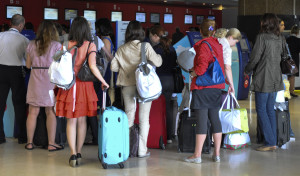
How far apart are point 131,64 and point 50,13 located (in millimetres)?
11648

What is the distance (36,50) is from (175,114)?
1773 millimetres

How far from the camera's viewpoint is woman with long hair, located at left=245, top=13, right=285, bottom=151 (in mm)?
4664

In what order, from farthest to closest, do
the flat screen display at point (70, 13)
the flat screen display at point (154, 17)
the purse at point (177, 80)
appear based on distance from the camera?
the flat screen display at point (154, 17), the flat screen display at point (70, 13), the purse at point (177, 80)

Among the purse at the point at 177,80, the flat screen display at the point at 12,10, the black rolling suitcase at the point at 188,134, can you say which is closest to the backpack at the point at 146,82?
the black rolling suitcase at the point at 188,134

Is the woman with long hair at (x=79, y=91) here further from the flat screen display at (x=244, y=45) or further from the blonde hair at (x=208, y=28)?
the flat screen display at (x=244, y=45)

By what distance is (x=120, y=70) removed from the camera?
4.45m

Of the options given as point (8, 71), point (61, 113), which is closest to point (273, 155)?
point (61, 113)

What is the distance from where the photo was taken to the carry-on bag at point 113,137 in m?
4.04

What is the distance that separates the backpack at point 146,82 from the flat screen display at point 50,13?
11638 millimetres

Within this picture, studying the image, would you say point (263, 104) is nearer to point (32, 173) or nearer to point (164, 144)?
point (164, 144)

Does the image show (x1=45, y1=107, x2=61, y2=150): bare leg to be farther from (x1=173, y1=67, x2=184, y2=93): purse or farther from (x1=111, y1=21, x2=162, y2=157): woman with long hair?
(x1=173, y1=67, x2=184, y2=93): purse

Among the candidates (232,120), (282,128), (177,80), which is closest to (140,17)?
(177,80)

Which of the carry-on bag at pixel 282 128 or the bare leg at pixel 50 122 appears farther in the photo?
the carry-on bag at pixel 282 128

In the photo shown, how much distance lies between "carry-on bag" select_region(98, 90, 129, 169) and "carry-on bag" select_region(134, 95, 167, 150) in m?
0.77
